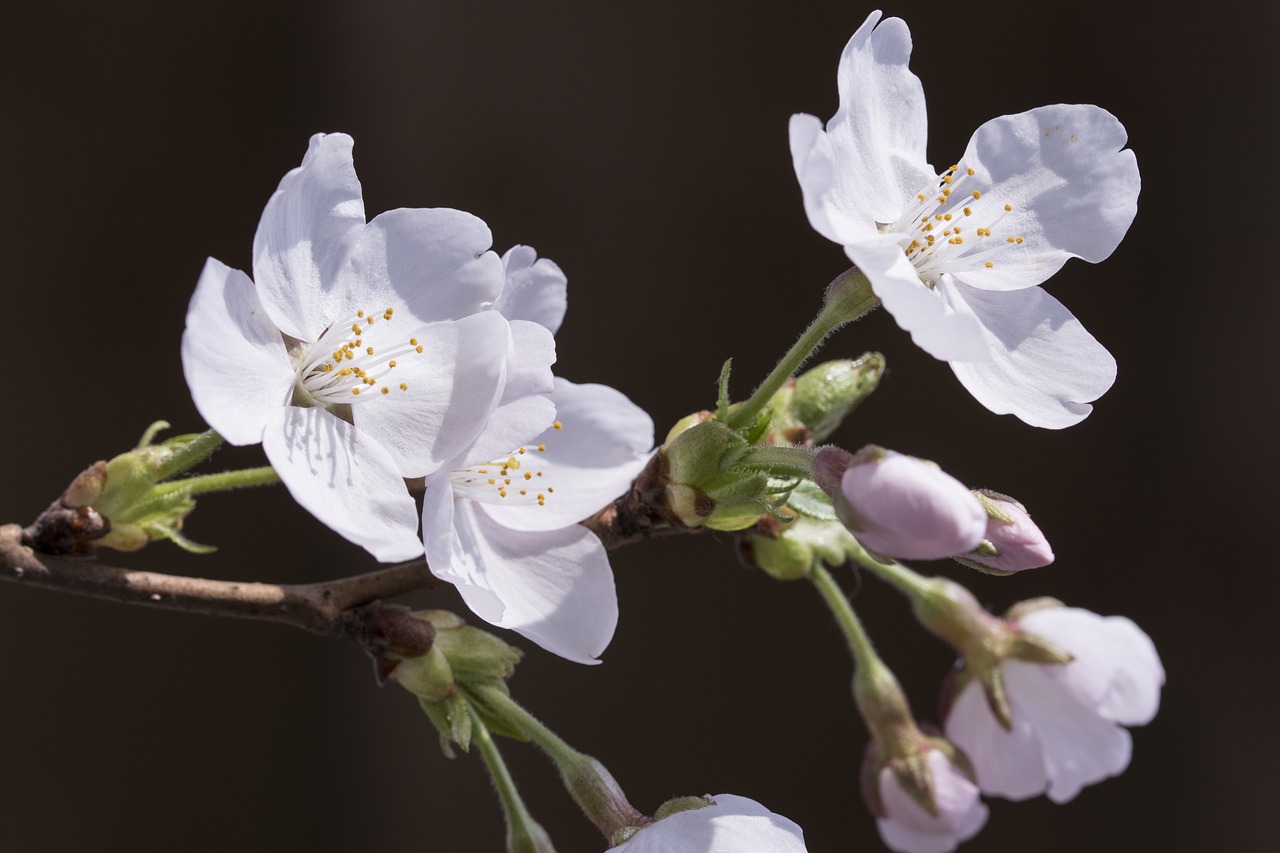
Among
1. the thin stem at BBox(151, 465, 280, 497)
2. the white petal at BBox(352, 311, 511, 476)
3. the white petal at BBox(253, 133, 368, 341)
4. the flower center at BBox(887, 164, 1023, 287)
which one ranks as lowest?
the thin stem at BBox(151, 465, 280, 497)

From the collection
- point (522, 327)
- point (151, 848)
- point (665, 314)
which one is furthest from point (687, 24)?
point (151, 848)

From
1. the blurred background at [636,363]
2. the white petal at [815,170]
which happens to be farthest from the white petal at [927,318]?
the blurred background at [636,363]

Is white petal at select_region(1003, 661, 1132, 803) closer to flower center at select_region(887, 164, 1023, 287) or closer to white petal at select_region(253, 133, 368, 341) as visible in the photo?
flower center at select_region(887, 164, 1023, 287)

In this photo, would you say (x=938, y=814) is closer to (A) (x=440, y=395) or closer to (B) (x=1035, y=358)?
(B) (x=1035, y=358)

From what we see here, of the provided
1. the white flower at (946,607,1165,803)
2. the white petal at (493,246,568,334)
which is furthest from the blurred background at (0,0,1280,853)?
the white flower at (946,607,1165,803)

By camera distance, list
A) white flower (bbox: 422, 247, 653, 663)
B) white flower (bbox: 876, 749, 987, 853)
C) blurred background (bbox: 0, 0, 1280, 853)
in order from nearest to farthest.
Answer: white flower (bbox: 422, 247, 653, 663) → white flower (bbox: 876, 749, 987, 853) → blurred background (bbox: 0, 0, 1280, 853)

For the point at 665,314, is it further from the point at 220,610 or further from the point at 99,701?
the point at 220,610

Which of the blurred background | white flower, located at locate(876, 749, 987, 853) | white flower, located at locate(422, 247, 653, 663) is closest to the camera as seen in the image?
white flower, located at locate(422, 247, 653, 663)

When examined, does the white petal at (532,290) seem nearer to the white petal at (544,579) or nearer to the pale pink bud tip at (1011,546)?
the white petal at (544,579)
